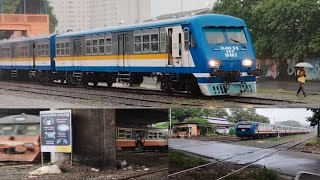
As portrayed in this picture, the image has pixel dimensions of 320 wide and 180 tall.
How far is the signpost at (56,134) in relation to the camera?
13.9 ft

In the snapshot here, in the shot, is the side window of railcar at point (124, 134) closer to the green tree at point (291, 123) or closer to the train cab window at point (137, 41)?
the train cab window at point (137, 41)

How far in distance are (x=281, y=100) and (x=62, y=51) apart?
191 cm

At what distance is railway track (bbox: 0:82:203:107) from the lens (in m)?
3.94

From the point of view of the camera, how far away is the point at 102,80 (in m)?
4.13

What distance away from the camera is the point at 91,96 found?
4121mm

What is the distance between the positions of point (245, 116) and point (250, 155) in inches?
19.4

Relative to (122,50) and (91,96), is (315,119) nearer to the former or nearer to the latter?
(122,50)

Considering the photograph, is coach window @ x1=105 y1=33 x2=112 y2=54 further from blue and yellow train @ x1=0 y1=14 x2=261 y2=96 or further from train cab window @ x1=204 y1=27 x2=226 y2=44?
train cab window @ x1=204 y1=27 x2=226 y2=44

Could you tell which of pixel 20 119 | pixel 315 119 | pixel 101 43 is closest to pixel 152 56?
pixel 101 43

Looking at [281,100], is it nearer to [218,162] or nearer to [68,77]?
[218,162]

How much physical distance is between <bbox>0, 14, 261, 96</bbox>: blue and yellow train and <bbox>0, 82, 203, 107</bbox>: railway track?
0.33 ft

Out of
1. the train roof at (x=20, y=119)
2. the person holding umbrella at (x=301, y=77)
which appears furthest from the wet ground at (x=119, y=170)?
the person holding umbrella at (x=301, y=77)

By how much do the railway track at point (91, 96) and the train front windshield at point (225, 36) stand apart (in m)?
0.54

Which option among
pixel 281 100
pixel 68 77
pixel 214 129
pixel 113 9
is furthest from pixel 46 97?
pixel 281 100
